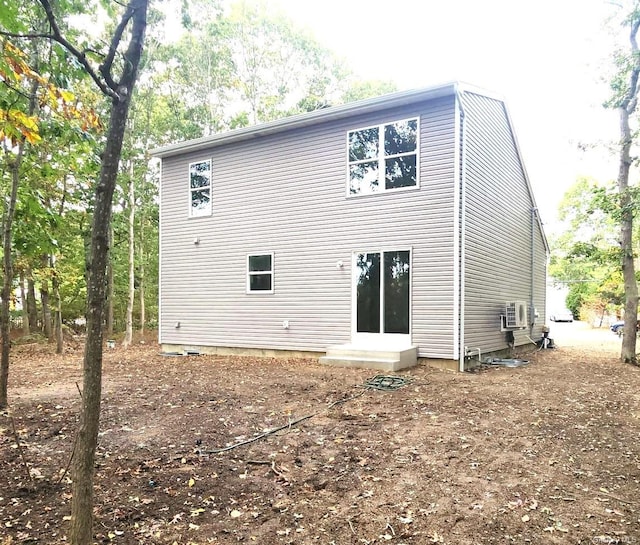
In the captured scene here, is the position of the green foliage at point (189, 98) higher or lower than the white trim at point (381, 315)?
higher

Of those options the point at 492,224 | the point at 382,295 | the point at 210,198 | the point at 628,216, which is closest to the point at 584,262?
the point at 628,216

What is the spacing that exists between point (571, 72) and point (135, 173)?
14.7 metres

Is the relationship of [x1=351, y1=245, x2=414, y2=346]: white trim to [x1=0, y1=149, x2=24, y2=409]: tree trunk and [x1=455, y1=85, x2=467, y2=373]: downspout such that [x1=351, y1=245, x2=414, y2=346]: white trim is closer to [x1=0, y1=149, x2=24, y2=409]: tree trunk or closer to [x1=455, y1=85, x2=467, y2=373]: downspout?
[x1=455, y1=85, x2=467, y2=373]: downspout

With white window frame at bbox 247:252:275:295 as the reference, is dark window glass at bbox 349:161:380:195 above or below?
above

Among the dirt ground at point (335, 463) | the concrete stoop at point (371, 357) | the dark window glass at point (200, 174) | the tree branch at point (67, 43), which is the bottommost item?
the dirt ground at point (335, 463)

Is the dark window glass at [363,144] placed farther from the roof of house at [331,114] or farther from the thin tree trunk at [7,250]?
the thin tree trunk at [7,250]

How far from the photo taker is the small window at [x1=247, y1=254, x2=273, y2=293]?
1088cm

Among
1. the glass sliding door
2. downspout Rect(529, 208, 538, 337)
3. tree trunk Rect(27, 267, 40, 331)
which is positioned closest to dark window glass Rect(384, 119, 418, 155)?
the glass sliding door

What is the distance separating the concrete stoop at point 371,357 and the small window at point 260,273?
7.89 ft

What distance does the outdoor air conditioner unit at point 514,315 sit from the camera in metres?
10.6

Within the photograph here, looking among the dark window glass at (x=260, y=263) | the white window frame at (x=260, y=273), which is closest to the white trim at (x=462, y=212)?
the white window frame at (x=260, y=273)

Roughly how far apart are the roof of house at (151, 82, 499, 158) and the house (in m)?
0.04

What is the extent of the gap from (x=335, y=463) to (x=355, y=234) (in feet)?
20.5

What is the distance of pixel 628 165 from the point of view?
421 inches
